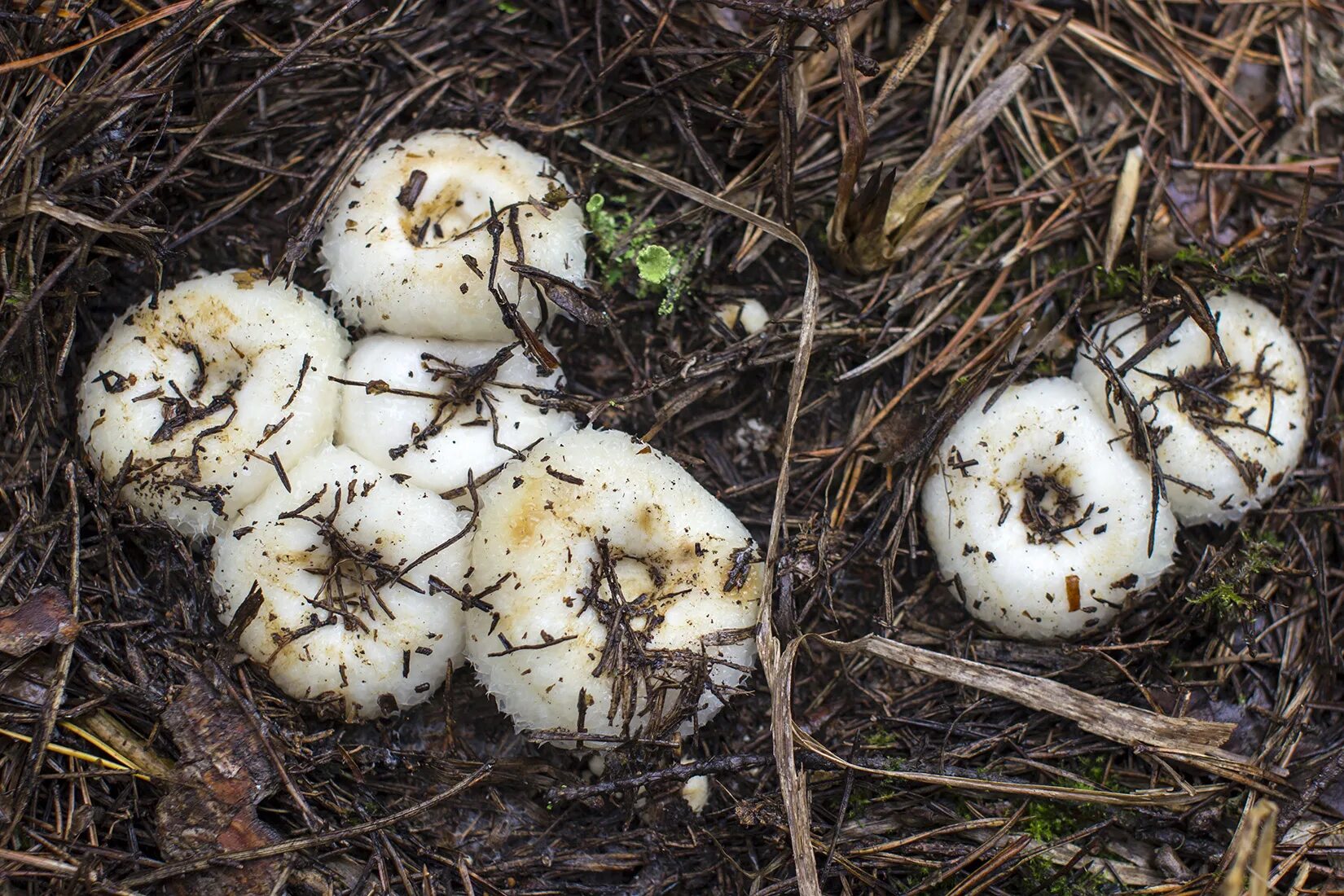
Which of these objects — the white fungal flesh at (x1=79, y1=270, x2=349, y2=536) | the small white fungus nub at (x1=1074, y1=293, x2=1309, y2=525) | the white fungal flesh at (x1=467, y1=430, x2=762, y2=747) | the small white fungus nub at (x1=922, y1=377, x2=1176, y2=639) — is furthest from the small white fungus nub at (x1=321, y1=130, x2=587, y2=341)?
the small white fungus nub at (x1=1074, y1=293, x2=1309, y2=525)

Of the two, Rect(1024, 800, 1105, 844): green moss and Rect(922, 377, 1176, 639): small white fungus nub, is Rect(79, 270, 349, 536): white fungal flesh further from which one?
Rect(1024, 800, 1105, 844): green moss

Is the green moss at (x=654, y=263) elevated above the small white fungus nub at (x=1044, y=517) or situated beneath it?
elevated above

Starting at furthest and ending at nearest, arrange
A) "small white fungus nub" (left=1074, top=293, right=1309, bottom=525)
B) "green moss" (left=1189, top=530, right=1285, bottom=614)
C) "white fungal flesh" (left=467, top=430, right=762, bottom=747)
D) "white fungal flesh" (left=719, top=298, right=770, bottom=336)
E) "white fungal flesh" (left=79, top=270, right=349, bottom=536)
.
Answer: "white fungal flesh" (left=719, top=298, right=770, bottom=336)
"small white fungus nub" (left=1074, top=293, right=1309, bottom=525)
"green moss" (left=1189, top=530, right=1285, bottom=614)
"white fungal flesh" (left=79, top=270, right=349, bottom=536)
"white fungal flesh" (left=467, top=430, right=762, bottom=747)

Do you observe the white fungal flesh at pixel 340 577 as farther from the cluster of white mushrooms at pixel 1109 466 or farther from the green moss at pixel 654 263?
the cluster of white mushrooms at pixel 1109 466

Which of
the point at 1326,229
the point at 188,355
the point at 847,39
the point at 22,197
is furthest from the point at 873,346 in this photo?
the point at 22,197

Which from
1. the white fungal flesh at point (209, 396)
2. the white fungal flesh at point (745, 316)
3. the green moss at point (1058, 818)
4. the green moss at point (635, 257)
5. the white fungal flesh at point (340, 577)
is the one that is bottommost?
the green moss at point (1058, 818)

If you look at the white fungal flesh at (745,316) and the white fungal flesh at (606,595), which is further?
the white fungal flesh at (745,316)

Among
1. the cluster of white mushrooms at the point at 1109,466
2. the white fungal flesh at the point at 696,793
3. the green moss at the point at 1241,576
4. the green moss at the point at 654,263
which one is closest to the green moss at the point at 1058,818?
the cluster of white mushrooms at the point at 1109,466
